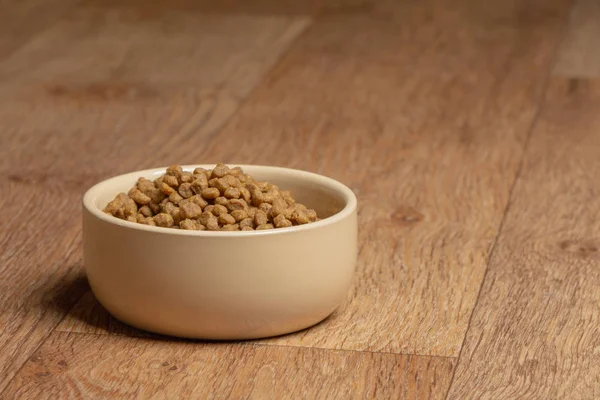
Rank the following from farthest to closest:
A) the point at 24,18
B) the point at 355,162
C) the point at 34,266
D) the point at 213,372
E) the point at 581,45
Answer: the point at 24,18 < the point at 581,45 < the point at 355,162 < the point at 34,266 < the point at 213,372

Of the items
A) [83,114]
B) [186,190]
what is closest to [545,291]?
[186,190]

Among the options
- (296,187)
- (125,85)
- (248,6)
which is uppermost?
(296,187)

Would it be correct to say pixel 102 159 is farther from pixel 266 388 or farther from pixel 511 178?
pixel 266 388

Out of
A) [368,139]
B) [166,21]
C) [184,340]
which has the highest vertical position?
[184,340]

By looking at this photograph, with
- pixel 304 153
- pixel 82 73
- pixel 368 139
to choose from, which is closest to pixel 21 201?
pixel 304 153

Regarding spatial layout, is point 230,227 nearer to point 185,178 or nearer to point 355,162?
point 185,178


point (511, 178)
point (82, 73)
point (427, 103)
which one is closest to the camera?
point (511, 178)

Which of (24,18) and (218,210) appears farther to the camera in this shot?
(24,18)
